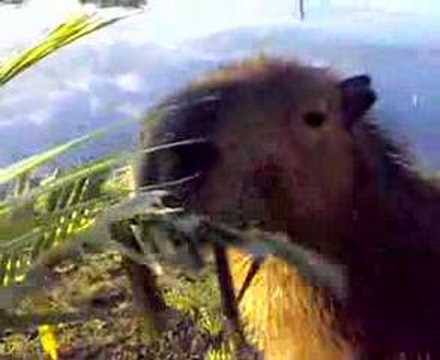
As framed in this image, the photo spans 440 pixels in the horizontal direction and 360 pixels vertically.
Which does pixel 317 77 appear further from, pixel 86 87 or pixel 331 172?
pixel 86 87

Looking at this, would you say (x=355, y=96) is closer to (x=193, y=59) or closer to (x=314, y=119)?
(x=314, y=119)

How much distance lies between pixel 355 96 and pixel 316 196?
20cm

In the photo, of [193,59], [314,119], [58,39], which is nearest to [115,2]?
[193,59]

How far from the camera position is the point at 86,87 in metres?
3.17

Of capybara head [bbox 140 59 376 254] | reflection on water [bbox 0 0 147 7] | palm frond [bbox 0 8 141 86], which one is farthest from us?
reflection on water [bbox 0 0 147 7]

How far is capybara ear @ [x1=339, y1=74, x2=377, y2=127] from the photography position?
88.7 inches

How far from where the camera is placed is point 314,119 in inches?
89.9

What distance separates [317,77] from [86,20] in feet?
3.66

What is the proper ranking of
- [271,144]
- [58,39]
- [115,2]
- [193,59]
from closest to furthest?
[58,39]
[271,144]
[115,2]
[193,59]

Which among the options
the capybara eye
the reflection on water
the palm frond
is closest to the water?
the reflection on water

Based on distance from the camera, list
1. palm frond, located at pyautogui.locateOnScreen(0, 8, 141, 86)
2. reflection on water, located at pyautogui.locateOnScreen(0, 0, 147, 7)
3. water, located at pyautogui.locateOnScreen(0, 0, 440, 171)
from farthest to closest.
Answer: water, located at pyautogui.locateOnScreen(0, 0, 440, 171) → reflection on water, located at pyautogui.locateOnScreen(0, 0, 147, 7) → palm frond, located at pyautogui.locateOnScreen(0, 8, 141, 86)

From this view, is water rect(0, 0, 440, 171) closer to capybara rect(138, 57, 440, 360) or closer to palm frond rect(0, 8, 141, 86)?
capybara rect(138, 57, 440, 360)

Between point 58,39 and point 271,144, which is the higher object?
point 58,39

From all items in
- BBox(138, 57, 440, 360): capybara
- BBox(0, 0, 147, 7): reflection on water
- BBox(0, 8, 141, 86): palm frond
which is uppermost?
BBox(0, 8, 141, 86): palm frond
